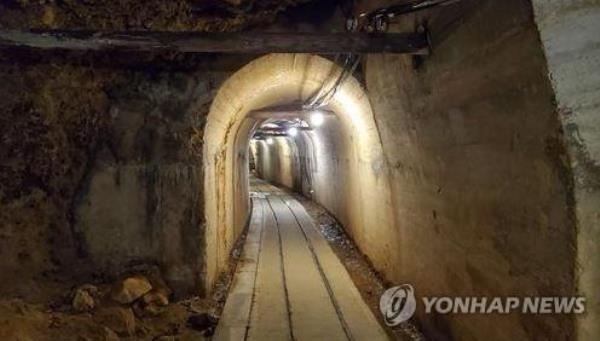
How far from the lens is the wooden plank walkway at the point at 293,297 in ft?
17.0

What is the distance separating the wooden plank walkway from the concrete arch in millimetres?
707

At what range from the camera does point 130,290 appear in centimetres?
550

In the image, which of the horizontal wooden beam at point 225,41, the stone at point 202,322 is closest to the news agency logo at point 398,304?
the stone at point 202,322

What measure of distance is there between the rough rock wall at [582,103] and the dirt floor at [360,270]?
10.5ft

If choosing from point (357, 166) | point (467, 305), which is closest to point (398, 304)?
point (467, 305)

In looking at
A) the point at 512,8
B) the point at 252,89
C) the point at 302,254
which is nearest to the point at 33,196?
the point at 252,89

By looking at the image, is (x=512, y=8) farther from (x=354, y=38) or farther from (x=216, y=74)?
(x=216, y=74)

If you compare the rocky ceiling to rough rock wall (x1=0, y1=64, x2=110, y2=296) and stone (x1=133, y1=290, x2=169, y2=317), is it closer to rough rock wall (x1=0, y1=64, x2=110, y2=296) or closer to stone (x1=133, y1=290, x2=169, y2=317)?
rough rock wall (x1=0, y1=64, x2=110, y2=296)

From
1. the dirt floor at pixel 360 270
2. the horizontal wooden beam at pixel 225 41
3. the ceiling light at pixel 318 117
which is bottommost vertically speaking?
the dirt floor at pixel 360 270

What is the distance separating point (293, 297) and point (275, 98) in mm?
4795

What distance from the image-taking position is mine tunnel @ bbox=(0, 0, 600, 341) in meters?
2.49

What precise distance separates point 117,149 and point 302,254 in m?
4.86

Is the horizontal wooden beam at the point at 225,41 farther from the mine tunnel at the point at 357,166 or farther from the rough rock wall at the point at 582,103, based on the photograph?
the rough rock wall at the point at 582,103

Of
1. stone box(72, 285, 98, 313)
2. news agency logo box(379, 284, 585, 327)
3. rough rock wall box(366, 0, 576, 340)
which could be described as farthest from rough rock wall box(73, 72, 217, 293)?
news agency logo box(379, 284, 585, 327)
